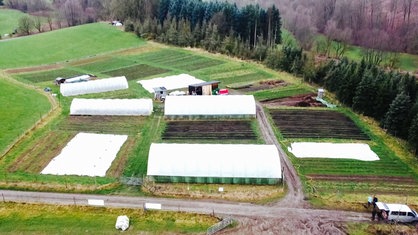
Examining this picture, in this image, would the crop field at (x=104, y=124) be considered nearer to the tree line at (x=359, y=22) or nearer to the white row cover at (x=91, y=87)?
the white row cover at (x=91, y=87)

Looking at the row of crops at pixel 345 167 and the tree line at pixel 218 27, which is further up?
the tree line at pixel 218 27

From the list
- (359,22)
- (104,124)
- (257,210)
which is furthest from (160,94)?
(359,22)

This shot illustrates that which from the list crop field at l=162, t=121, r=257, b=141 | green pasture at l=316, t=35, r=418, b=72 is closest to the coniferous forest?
green pasture at l=316, t=35, r=418, b=72

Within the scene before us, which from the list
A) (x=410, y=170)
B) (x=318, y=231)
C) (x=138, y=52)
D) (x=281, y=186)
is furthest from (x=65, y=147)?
(x=138, y=52)

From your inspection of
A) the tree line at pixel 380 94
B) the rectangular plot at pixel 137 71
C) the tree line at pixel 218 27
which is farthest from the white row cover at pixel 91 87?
the tree line at pixel 380 94

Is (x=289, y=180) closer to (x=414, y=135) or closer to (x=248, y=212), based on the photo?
(x=248, y=212)

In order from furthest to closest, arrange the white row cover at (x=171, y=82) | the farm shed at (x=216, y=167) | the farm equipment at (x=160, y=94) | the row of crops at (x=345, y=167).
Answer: the white row cover at (x=171, y=82), the farm equipment at (x=160, y=94), the row of crops at (x=345, y=167), the farm shed at (x=216, y=167)

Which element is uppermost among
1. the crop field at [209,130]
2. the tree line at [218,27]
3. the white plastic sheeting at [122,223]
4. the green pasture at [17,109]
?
the tree line at [218,27]

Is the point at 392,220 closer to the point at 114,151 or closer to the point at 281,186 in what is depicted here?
the point at 281,186
